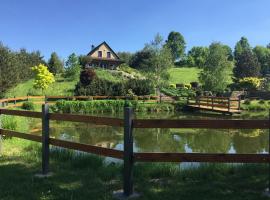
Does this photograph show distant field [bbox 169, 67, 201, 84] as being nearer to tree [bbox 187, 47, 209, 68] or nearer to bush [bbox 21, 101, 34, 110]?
tree [bbox 187, 47, 209, 68]

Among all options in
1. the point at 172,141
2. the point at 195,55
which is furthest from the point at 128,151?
the point at 195,55

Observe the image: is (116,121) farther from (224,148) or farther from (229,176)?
(224,148)

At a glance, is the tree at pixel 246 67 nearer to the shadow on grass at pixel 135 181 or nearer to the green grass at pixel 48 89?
the green grass at pixel 48 89

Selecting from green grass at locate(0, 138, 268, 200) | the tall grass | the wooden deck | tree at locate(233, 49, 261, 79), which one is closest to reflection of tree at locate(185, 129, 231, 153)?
green grass at locate(0, 138, 268, 200)

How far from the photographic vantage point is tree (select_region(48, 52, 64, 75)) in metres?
52.0

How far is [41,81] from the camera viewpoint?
3550 centimetres

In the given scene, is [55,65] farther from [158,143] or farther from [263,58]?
[263,58]

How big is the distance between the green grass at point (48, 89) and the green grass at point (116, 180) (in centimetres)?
2963

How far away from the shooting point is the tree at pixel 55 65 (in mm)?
51969

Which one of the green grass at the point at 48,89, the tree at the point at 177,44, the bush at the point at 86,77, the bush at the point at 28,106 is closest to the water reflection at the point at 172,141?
the bush at the point at 28,106

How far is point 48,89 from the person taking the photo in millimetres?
39844

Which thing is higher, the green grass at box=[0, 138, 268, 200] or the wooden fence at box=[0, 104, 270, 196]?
the wooden fence at box=[0, 104, 270, 196]

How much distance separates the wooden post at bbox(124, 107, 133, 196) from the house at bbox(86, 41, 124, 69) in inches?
2292

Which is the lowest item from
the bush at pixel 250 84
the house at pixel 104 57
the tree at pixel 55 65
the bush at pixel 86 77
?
the bush at pixel 250 84
